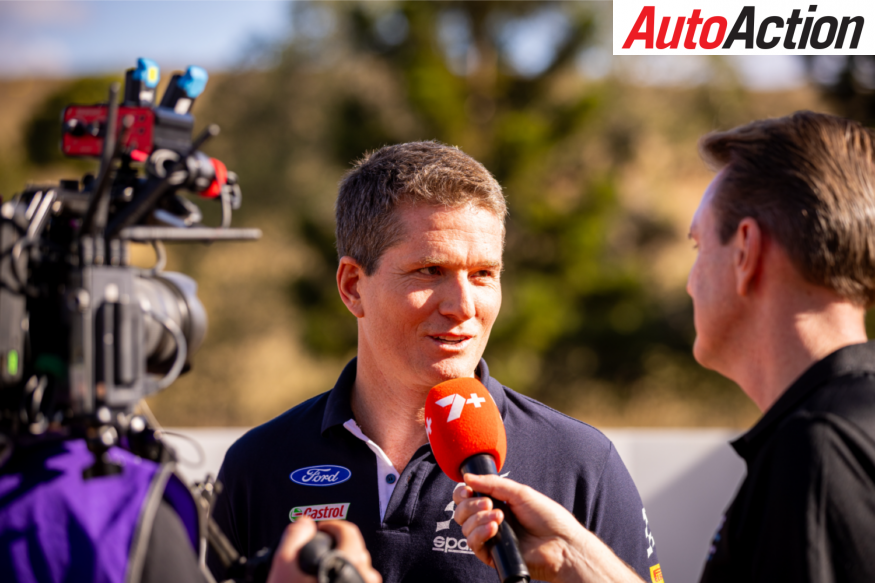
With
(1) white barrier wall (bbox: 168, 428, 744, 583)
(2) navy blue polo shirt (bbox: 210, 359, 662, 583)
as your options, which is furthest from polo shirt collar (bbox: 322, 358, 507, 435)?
(1) white barrier wall (bbox: 168, 428, 744, 583)

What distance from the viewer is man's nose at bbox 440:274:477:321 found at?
2.04 m

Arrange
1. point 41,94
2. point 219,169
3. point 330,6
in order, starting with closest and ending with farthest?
1. point 219,169
2. point 330,6
3. point 41,94

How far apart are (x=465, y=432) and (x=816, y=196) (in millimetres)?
871

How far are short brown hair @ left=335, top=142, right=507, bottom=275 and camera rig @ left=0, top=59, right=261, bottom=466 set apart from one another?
732mm

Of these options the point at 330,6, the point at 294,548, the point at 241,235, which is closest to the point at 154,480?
the point at 294,548

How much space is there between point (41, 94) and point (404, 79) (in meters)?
13.6

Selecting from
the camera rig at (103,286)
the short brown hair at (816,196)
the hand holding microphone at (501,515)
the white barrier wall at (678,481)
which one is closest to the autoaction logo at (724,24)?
the white barrier wall at (678,481)

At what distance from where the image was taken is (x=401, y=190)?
2115 millimetres

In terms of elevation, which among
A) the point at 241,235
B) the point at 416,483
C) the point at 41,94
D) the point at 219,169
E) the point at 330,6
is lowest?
the point at 416,483

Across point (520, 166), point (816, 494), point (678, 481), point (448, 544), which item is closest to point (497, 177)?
point (520, 166)

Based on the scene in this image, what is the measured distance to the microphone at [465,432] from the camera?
5.59 feet

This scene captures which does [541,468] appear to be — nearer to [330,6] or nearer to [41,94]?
[330,6]

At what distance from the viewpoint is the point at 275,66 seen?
17.8 m

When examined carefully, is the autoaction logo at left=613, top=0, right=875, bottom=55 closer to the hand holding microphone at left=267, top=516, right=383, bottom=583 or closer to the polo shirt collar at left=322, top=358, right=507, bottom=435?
the polo shirt collar at left=322, top=358, right=507, bottom=435
